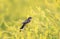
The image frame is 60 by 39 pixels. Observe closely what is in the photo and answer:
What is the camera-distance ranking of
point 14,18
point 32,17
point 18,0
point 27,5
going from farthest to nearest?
point 18,0, point 27,5, point 14,18, point 32,17

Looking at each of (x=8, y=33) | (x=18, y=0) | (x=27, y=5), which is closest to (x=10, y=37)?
(x=8, y=33)

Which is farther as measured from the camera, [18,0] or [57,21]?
[18,0]

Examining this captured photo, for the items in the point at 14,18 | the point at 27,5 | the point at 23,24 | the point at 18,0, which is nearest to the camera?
the point at 23,24

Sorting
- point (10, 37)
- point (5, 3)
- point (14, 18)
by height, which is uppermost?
point (5, 3)

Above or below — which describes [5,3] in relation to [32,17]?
above

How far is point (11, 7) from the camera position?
8.92 meters

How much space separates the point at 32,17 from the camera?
6.93 metres

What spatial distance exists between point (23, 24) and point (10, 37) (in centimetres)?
45

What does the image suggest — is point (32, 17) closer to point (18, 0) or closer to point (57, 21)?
point (57, 21)

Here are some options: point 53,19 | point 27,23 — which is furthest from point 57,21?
point 27,23

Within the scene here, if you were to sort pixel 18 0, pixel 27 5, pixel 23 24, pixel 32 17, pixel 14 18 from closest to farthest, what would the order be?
pixel 23 24 → pixel 32 17 → pixel 14 18 → pixel 27 5 → pixel 18 0

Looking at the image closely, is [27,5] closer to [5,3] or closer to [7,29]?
[5,3]

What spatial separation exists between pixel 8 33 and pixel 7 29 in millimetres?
114

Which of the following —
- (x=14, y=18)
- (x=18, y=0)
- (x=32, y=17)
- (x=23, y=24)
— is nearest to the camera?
(x=23, y=24)
